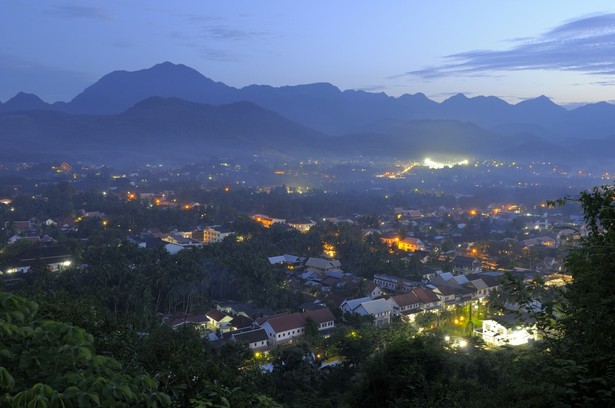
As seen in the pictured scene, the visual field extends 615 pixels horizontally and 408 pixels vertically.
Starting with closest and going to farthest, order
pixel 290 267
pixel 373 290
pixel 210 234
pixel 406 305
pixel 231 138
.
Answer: pixel 406 305 → pixel 373 290 → pixel 290 267 → pixel 210 234 → pixel 231 138

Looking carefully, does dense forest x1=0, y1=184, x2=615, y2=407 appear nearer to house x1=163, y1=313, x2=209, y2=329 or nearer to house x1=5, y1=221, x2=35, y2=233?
house x1=163, y1=313, x2=209, y2=329

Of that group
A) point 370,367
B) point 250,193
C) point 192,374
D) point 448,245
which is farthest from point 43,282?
point 250,193

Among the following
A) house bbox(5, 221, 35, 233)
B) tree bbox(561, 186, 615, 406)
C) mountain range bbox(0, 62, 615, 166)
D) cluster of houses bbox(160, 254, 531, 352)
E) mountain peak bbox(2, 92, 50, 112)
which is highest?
A: mountain peak bbox(2, 92, 50, 112)

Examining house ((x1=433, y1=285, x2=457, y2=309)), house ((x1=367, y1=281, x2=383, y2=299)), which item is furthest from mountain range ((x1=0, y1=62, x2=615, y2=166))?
house ((x1=433, y1=285, x2=457, y2=309))

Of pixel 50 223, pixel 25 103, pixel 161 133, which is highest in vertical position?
pixel 25 103

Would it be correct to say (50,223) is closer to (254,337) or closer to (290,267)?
(290,267)

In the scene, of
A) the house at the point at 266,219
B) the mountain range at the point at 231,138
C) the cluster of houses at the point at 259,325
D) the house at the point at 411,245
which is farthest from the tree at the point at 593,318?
the mountain range at the point at 231,138

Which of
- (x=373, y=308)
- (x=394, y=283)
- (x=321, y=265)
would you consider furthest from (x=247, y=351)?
(x=321, y=265)
